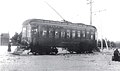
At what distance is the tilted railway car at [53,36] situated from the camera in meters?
30.5

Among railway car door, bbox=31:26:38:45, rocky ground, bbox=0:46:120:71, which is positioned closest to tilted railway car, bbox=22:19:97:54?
railway car door, bbox=31:26:38:45

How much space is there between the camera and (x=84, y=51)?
125ft

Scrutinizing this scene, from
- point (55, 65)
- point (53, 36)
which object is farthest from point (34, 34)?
point (55, 65)

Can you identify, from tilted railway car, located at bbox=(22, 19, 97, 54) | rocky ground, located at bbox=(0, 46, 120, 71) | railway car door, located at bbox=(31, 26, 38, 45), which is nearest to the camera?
rocky ground, located at bbox=(0, 46, 120, 71)

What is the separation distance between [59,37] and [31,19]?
440cm

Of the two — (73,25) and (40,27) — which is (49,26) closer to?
(40,27)

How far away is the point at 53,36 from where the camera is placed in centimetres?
3209

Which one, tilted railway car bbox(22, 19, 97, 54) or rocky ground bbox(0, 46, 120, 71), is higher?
tilted railway car bbox(22, 19, 97, 54)

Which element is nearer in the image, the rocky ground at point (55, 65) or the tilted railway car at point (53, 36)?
the rocky ground at point (55, 65)

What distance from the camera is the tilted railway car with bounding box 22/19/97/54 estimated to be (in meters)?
30.5

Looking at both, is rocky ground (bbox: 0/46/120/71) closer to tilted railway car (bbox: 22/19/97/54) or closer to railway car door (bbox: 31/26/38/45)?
railway car door (bbox: 31/26/38/45)

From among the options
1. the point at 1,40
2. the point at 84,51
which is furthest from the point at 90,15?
the point at 1,40

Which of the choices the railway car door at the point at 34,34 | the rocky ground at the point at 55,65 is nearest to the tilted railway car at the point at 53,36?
the railway car door at the point at 34,34

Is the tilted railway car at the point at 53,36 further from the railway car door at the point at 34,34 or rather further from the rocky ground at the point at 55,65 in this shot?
the rocky ground at the point at 55,65
